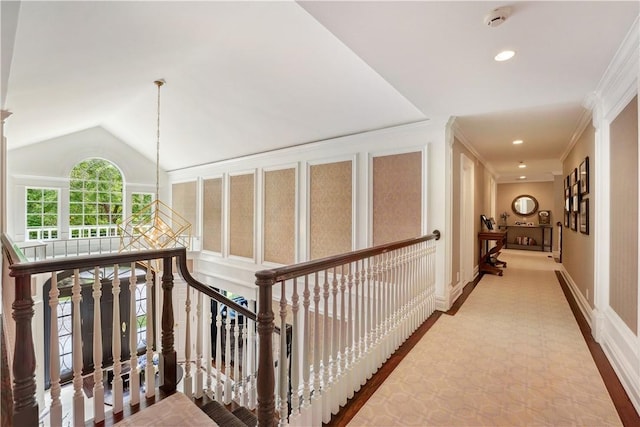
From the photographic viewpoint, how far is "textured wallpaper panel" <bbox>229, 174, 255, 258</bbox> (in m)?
6.22

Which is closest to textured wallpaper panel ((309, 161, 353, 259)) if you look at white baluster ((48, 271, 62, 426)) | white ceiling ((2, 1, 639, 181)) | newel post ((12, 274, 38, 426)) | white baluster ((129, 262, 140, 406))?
white ceiling ((2, 1, 639, 181))

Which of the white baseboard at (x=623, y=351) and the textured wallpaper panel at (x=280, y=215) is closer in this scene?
the white baseboard at (x=623, y=351)

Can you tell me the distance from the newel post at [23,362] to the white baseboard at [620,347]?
10.7 feet

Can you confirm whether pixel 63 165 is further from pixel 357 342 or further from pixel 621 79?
pixel 621 79

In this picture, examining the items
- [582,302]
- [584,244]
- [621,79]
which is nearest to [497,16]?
[621,79]

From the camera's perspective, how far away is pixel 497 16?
1.62 m

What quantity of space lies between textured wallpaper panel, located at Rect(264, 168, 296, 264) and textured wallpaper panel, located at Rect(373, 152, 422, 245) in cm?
175

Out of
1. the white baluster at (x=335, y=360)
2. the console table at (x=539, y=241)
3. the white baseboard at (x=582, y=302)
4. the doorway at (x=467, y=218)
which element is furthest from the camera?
the console table at (x=539, y=241)

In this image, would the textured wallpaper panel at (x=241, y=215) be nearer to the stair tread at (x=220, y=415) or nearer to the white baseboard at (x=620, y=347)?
the stair tread at (x=220, y=415)

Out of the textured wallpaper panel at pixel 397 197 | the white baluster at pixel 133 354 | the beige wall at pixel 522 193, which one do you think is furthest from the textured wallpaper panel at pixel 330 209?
the beige wall at pixel 522 193

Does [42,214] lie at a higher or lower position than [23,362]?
higher

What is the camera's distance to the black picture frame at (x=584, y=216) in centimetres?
337

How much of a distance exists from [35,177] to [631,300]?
30.2 ft

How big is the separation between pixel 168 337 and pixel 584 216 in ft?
15.0
